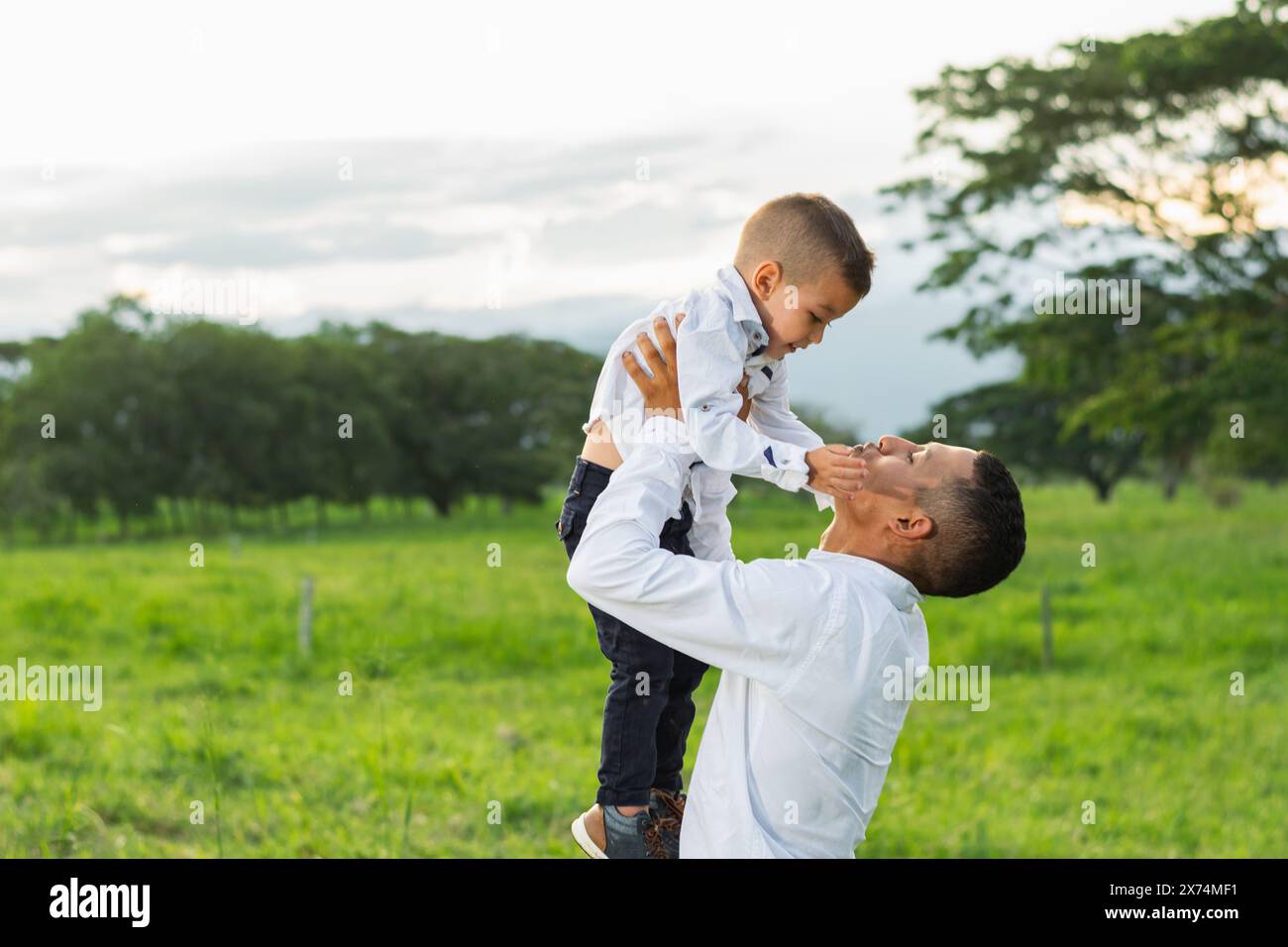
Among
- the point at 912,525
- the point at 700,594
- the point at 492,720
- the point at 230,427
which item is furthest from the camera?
the point at 230,427

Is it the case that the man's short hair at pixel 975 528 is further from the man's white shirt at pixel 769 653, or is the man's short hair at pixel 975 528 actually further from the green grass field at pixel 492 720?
the green grass field at pixel 492 720

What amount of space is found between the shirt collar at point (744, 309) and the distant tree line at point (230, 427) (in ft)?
131

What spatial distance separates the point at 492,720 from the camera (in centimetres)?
1088

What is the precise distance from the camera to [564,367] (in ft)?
105

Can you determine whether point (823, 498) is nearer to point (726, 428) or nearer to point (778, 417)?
point (778, 417)

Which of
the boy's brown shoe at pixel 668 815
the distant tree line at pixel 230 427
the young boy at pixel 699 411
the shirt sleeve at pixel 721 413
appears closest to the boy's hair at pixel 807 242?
the young boy at pixel 699 411

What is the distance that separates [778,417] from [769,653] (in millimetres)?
851

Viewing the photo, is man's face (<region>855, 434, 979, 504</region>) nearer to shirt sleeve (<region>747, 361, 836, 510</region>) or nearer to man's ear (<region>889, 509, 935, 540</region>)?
man's ear (<region>889, 509, 935, 540</region>)

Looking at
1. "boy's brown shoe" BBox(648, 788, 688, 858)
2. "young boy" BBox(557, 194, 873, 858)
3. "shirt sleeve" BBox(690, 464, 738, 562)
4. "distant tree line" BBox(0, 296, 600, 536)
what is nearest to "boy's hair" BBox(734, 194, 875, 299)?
"young boy" BBox(557, 194, 873, 858)

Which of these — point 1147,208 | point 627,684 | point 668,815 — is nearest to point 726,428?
point 627,684

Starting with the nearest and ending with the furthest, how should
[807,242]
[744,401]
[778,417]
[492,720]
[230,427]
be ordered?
[807,242]
[744,401]
[778,417]
[492,720]
[230,427]

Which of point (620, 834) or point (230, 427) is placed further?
point (230, 427)

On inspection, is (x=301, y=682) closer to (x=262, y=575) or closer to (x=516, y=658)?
(x=516, y=658)

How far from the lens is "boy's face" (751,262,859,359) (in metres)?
2.84
